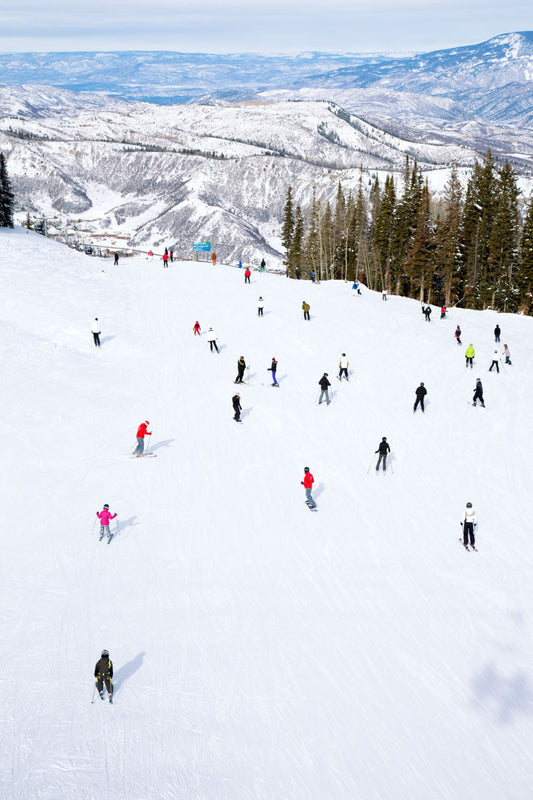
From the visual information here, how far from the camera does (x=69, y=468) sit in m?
18.7

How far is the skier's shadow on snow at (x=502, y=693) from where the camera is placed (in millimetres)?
11047

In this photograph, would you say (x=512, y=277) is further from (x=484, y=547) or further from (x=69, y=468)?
(x=69, y=468)

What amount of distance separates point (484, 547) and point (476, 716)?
18.7ft

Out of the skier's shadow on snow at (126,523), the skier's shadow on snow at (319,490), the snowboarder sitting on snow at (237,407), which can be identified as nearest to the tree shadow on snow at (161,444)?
the snowboarder sitting on snow at (237,407)

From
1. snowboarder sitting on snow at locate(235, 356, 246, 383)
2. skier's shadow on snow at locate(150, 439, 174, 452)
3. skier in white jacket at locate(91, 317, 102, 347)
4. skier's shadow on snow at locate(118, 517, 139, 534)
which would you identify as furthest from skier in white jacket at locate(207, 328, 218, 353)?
skier's shadow on snow at locate(118, 517, 139, 534)

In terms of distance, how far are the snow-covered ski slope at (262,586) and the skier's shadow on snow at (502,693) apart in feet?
0.16

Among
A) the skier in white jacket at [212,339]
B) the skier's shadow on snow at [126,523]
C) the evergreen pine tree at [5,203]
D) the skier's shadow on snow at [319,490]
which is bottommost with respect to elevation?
the skier's shadow on snow at [319,490]

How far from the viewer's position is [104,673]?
9.99m

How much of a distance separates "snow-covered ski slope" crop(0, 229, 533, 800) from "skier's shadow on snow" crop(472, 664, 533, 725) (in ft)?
0.16

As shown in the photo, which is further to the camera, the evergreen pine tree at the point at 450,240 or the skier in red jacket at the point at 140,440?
the evergreen pine tree at the point at 450,240

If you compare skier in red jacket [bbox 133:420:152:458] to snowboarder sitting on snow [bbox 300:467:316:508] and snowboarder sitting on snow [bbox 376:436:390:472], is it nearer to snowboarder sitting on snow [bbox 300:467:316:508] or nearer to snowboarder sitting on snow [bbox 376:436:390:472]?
snowboarder sitting on snow [bbox 300:467:316:508]

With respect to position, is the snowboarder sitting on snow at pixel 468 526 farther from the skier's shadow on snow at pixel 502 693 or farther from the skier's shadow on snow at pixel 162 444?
the skier's shadow on snow at pixel 162 444

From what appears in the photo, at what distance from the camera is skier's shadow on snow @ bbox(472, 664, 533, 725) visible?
11047 millimetres

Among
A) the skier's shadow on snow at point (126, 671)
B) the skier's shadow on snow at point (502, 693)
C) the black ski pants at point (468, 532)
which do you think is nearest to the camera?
the skier's shadow on snow at point (126, 671)
